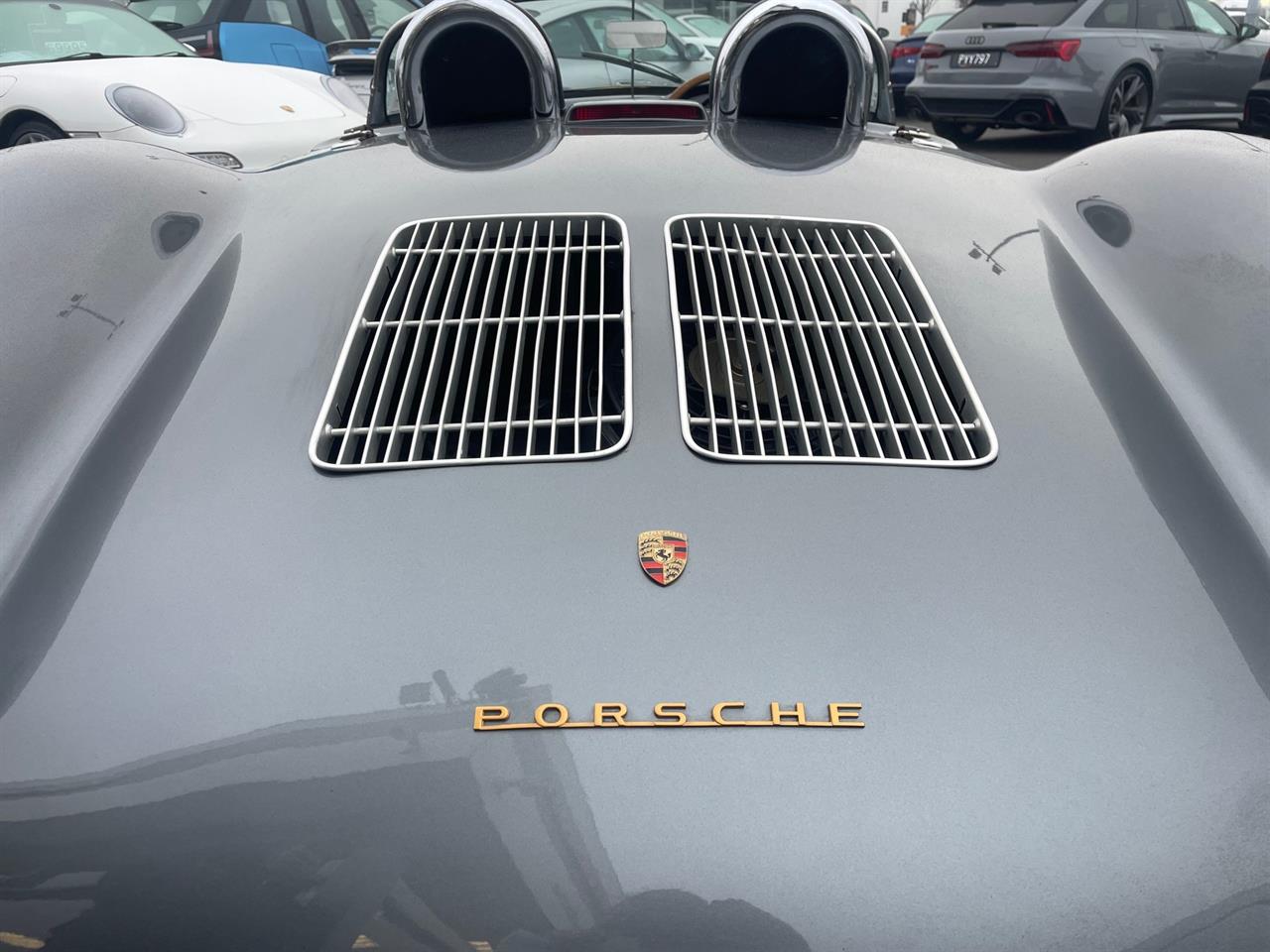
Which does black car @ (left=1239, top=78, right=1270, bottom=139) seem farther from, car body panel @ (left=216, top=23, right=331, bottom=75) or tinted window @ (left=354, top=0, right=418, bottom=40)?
car body panel @ (left=216, top=23, right=331, bottom=75)

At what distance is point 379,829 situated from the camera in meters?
1.09

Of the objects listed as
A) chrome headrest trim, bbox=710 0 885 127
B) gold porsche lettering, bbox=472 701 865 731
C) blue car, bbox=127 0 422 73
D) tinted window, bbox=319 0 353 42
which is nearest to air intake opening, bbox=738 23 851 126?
chrome headrest trim, bbox=710 0 885 127

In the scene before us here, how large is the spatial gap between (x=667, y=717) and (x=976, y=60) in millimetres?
9783

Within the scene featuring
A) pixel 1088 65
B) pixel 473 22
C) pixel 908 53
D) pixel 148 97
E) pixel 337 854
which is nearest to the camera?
pixel 337 854

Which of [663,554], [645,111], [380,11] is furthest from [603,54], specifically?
[380,11]

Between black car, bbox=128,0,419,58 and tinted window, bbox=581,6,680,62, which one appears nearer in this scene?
tinted window, bbox=581,6,680,62

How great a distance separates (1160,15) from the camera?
9680mm

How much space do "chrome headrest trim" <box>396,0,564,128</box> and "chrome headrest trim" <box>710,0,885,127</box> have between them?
0.39 meters

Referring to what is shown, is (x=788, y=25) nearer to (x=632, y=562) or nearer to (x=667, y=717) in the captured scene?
(x=632, y=562)

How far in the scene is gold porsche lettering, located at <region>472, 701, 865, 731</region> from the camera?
115 centimetres

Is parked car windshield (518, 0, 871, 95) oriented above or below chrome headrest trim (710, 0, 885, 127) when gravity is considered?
above

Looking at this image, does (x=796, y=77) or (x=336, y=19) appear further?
(x=336, y=19)

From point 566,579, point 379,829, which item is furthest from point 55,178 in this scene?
point 379,829

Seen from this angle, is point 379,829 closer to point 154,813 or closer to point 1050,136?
point 154,813
